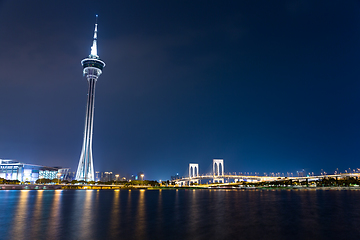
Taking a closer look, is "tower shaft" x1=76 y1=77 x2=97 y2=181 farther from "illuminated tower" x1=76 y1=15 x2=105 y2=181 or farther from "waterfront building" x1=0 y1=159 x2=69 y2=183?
"waterfront building" x1=0 y1=159 x2=69 y2=183

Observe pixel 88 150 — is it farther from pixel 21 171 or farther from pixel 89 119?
pixel 21 171

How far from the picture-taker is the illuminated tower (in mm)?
111312

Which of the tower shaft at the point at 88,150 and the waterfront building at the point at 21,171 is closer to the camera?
the tower shaft at the point at 88,150

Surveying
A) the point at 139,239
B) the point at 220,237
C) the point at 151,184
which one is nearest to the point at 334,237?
the point at 220,237

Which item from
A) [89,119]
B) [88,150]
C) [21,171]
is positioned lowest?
[21,171]

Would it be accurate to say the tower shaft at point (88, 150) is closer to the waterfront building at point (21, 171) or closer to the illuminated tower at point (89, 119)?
the illuminated tower at point (89, 119)

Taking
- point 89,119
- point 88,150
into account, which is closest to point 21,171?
point 88,150

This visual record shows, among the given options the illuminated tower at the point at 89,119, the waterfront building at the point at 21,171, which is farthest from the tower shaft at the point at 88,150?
the waterfront building at the point at 21,171

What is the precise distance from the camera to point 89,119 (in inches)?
4646

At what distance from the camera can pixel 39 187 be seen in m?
111

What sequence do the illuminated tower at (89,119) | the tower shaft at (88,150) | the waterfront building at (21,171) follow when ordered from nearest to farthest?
1. the tower shaft at (88,150)
2. the illuminated tower at (89,119)
3. the waterfront building at (21,171)

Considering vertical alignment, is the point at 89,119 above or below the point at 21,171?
above

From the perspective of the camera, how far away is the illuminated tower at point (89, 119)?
11131 cm

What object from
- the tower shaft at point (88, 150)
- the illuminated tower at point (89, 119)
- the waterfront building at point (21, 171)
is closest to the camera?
the tower shaft at point (88, 150)
